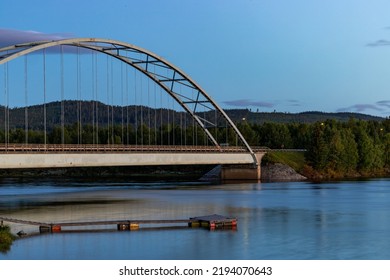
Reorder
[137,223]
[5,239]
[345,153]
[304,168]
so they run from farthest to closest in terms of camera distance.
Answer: [345,153] → [304,168] → [137,223] → [5,239]

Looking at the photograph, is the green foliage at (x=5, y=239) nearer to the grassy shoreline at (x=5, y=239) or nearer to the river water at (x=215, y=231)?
the grassy shoreline at (x=5, y=239)

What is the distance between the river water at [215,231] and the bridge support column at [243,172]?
43.0 metres

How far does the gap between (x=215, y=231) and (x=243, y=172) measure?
264 feet

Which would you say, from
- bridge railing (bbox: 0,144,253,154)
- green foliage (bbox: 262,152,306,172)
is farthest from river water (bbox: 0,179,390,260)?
green foliage (bbox: 262,152,306,172)

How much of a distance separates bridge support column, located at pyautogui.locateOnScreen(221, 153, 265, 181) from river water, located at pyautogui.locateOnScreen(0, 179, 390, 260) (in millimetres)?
43039

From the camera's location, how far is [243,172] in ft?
430

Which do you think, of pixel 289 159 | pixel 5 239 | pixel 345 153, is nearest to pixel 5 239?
pixel 5 239

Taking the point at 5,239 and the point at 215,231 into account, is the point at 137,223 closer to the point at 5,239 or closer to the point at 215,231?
the point at 215,231

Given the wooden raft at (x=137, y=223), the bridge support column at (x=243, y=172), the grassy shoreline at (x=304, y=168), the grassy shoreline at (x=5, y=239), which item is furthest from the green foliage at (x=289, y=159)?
the grassy shoreline at (x=5, y=239)

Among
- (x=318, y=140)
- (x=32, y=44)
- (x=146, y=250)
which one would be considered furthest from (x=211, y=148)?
(x=146, y=250)
